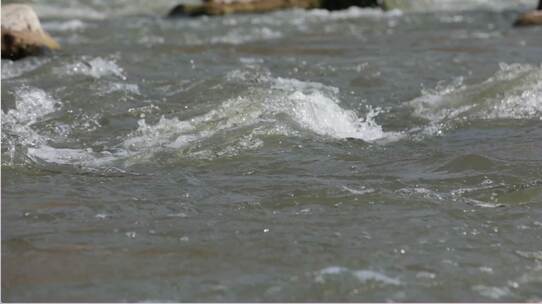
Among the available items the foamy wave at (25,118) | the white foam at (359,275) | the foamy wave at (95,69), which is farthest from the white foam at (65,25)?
the white foam at (359,275)

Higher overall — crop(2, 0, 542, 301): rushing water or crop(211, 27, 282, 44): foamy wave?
crop(2, 0, 542, 301): rushing water

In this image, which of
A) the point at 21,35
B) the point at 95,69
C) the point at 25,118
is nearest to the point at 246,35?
the point at 21,35

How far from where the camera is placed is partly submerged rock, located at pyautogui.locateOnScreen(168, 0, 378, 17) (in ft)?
58.1

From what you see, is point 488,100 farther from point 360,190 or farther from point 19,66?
point 19,66

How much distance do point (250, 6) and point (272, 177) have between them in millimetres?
12641

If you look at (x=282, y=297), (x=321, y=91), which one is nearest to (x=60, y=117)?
(x=321, y=91)

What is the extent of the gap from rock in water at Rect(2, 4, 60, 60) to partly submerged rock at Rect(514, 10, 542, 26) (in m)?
6.85

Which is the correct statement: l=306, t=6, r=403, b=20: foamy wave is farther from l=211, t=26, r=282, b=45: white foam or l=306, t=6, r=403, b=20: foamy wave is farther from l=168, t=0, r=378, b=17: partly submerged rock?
l=211, t=26, r=282, b=45: white foam

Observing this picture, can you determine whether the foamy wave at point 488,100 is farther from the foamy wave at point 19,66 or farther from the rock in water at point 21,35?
the rock in water at point 21,35

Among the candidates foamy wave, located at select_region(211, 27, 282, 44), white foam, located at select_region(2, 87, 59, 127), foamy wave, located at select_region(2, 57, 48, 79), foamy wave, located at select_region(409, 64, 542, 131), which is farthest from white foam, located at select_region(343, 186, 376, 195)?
foamy wave, located at select_region(211, 27, 282, 44)

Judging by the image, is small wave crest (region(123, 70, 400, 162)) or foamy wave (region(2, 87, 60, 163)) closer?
foamy wave (region(2, 87, 60, 163))

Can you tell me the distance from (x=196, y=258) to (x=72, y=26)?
40.3 ft

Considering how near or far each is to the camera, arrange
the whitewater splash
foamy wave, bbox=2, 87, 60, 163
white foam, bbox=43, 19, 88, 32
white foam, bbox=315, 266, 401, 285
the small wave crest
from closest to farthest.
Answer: white foam, bbox=315, 266, 401, 285 → the whitewater splash → foamy wave, bbox=2, 87, 60, 163 → the small wave crest → white foam, bbox=43, 19, 88, 32

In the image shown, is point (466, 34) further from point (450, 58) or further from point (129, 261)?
point (129, 261)
